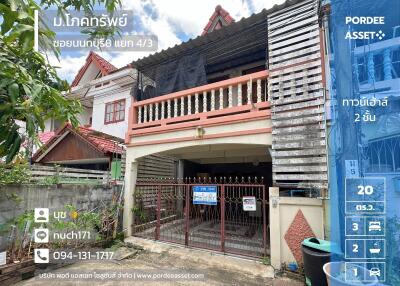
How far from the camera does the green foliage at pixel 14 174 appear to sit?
15.3 feet

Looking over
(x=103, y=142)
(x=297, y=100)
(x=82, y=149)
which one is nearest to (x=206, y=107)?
(x=297, y=100)

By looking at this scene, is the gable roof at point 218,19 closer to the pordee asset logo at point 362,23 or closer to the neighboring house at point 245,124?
the neighboring house at point 245,124

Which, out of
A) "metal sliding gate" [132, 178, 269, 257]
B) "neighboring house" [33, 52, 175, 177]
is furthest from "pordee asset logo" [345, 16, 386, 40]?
"neighboring house" [33, 52, 175, 177]

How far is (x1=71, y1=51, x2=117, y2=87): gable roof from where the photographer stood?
12.2 meters

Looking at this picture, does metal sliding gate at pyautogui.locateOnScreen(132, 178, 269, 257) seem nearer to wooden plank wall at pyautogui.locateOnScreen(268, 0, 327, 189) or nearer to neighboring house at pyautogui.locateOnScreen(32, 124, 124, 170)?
wooden plank wall at pyautogui.locateOnScreen(268, 0, 327, 189)

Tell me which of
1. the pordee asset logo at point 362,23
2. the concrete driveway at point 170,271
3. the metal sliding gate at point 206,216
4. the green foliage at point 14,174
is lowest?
the concrete driveway at point 170,271

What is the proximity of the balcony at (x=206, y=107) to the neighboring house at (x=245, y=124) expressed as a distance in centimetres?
3

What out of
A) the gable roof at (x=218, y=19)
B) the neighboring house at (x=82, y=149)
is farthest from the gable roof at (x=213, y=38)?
the neighboring house at (x=82, y=149)

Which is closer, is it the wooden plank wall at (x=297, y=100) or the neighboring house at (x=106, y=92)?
the wooden plank wall at (x=297, y=100)

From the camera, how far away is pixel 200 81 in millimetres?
Answer: 6824

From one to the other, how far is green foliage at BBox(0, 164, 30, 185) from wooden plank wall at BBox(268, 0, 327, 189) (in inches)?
216

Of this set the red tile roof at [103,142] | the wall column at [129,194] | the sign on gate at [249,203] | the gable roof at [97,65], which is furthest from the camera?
the gable roof at [97,65]

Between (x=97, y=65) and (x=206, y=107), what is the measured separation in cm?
921

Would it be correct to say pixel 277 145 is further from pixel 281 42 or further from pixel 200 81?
pixel 200 81
